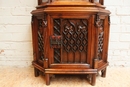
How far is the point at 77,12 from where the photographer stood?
3.21ft

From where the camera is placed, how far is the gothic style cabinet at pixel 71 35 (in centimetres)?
99

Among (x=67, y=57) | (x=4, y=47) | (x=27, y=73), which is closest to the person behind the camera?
(x=67, y=57)

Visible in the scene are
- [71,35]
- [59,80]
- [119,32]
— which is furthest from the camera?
[119,32]

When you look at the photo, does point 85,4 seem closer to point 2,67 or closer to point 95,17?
point 95,17

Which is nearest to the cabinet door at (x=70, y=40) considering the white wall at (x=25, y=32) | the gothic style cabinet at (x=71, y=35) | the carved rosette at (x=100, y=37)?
the gothic style cabinet at (x=71, y=35)

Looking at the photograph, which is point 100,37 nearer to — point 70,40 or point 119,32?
point 70,40

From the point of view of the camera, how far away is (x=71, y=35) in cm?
105

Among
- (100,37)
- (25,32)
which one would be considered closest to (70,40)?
(100,37)

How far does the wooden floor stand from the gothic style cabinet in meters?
0.11

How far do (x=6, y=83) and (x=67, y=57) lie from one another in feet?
1.88

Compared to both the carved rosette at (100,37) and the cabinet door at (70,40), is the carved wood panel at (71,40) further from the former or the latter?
the carved rosette at (100,37)

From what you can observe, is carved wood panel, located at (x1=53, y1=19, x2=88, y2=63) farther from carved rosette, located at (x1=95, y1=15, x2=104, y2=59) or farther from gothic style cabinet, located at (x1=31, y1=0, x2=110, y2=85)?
carved rosette, located at (x1=95, y1=15, x2=104, y2=59)

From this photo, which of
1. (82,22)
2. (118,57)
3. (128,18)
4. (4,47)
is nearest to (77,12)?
(82,22)

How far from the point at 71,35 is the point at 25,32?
645mm
